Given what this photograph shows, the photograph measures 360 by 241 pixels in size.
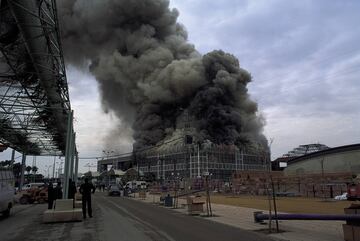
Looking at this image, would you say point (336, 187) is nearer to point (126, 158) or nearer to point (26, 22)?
point (26, 22)

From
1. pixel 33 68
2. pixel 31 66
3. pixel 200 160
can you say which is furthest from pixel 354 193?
pixel 200 160

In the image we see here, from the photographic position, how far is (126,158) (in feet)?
419

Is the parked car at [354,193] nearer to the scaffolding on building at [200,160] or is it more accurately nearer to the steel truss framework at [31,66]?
the steel truss framework at [31,66]

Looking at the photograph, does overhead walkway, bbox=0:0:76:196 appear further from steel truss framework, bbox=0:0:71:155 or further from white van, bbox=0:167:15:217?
white van, bbox=0:167:15:217

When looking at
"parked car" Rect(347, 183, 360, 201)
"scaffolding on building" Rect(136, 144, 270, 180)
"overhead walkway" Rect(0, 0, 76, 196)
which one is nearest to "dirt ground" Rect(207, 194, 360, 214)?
"parked car" Rect(347, 183, 360, 201)

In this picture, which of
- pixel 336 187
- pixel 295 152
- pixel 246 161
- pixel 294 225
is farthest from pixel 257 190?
pixel 295 152

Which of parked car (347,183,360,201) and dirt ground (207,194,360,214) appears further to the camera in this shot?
parked car (347,183,360,201)

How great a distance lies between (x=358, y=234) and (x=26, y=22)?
11.0 metres

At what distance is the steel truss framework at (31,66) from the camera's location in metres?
12.8

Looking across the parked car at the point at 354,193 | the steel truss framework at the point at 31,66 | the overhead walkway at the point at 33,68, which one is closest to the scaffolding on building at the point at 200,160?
the parked car at the point at 354,193

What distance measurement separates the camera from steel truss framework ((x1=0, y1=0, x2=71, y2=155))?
41.9 ft

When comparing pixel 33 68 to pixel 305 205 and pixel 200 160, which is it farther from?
pixel 200 160

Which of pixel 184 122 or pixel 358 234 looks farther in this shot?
pixel 184 122

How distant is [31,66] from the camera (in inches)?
687
